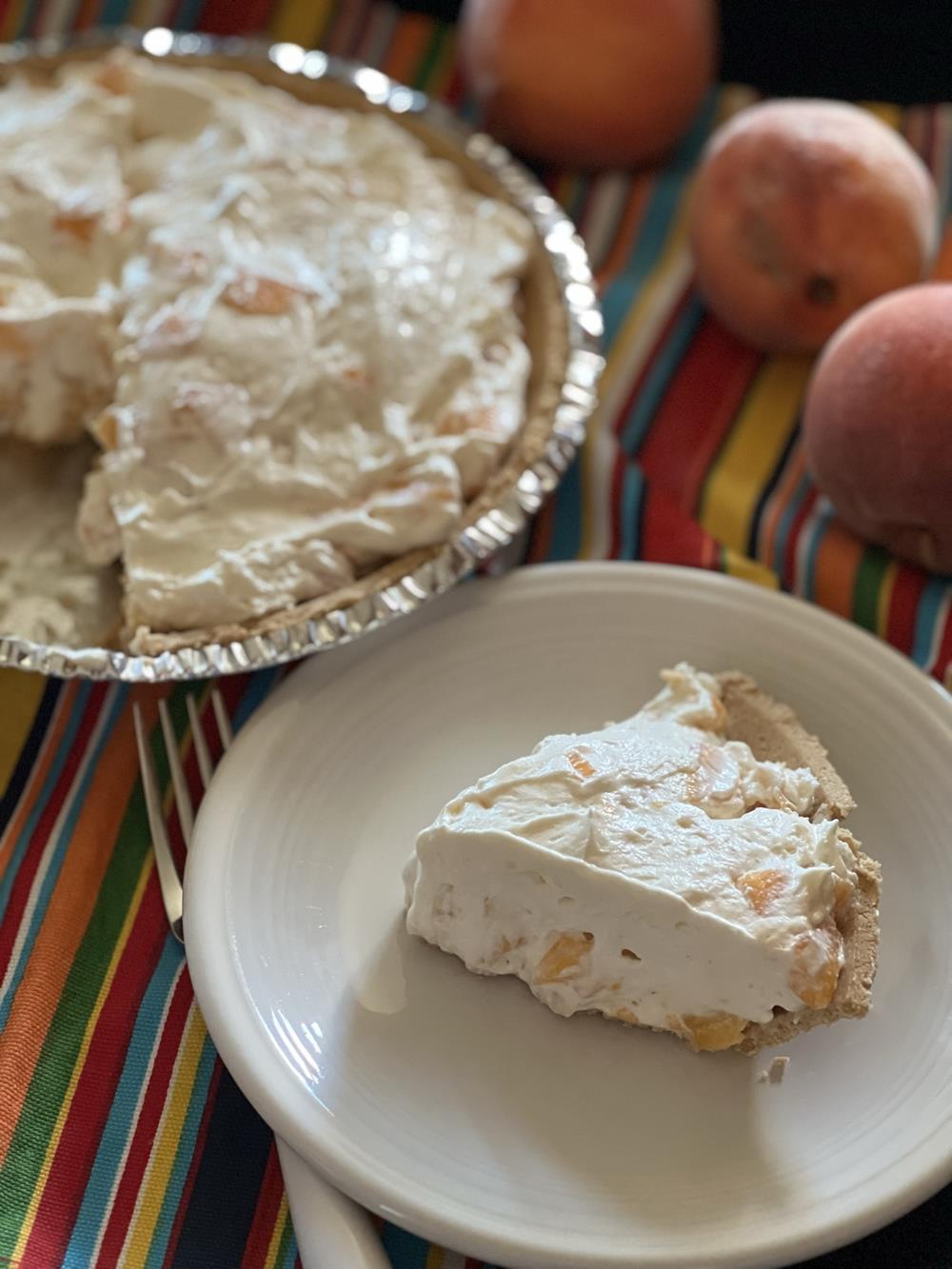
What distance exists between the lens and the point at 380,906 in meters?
1.13

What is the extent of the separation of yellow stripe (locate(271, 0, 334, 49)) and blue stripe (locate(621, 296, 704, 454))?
701 millimetres

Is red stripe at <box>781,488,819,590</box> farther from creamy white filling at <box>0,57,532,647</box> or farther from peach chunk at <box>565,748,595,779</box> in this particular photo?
peach chunk at <box>565,748,595,779</box>

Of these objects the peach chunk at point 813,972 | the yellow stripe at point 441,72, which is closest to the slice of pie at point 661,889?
the peach chunk at point 813,972

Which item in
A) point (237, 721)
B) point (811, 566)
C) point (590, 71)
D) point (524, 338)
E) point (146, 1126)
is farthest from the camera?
point (590, 71)

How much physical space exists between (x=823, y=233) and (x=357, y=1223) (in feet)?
3.71

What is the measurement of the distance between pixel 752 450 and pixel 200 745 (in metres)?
0.73

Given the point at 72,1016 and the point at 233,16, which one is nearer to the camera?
the point at 72,1016

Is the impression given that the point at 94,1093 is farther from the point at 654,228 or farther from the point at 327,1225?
the point at 654,228

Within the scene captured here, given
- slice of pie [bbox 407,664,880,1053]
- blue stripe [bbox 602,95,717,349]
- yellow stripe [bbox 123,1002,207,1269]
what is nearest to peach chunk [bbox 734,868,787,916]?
slice of pie [bbox 407,664,880,1053]

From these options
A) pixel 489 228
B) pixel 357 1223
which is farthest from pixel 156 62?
pixel 357 1223

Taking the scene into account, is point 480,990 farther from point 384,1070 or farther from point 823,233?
point 823,233

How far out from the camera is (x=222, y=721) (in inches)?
49.6

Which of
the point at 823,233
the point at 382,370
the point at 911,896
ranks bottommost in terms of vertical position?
the point at 911,896

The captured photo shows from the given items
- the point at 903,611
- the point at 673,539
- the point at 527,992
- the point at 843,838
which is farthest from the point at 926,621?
the point at 527,992
